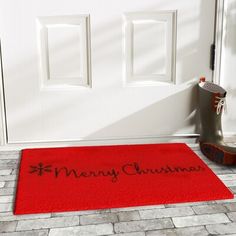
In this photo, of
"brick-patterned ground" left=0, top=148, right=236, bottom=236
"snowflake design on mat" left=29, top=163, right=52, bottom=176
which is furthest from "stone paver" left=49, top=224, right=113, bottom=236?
A: "snowflake design on mat" left=29, top=163, right=52, bottom=176

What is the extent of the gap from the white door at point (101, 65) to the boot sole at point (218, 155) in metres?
0.25

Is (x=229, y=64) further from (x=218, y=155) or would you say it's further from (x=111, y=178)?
(x=111, y=178)

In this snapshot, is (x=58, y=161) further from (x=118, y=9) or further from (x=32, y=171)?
(x=118, y=9)

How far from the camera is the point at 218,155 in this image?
5.42ft

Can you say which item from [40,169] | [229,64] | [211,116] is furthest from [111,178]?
[229,64]

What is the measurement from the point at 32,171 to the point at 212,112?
0.85 m

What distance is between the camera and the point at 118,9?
1800mm

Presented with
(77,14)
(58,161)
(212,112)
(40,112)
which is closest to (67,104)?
(40,112)

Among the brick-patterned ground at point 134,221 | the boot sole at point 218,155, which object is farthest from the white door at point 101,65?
the brick-patterned ground at point 134,221

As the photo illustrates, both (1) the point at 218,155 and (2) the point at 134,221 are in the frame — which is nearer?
(2) the point at 134,221

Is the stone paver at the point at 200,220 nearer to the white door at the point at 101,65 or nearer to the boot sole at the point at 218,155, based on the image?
the boot sole at the point at 218,155

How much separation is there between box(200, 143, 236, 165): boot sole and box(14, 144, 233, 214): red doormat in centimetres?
6

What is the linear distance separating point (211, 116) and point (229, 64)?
29cm

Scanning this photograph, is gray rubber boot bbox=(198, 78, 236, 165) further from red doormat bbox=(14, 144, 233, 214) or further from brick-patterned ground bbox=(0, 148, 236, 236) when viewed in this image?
brick-patterned ground bbox=(0, 148, 236, 236)
